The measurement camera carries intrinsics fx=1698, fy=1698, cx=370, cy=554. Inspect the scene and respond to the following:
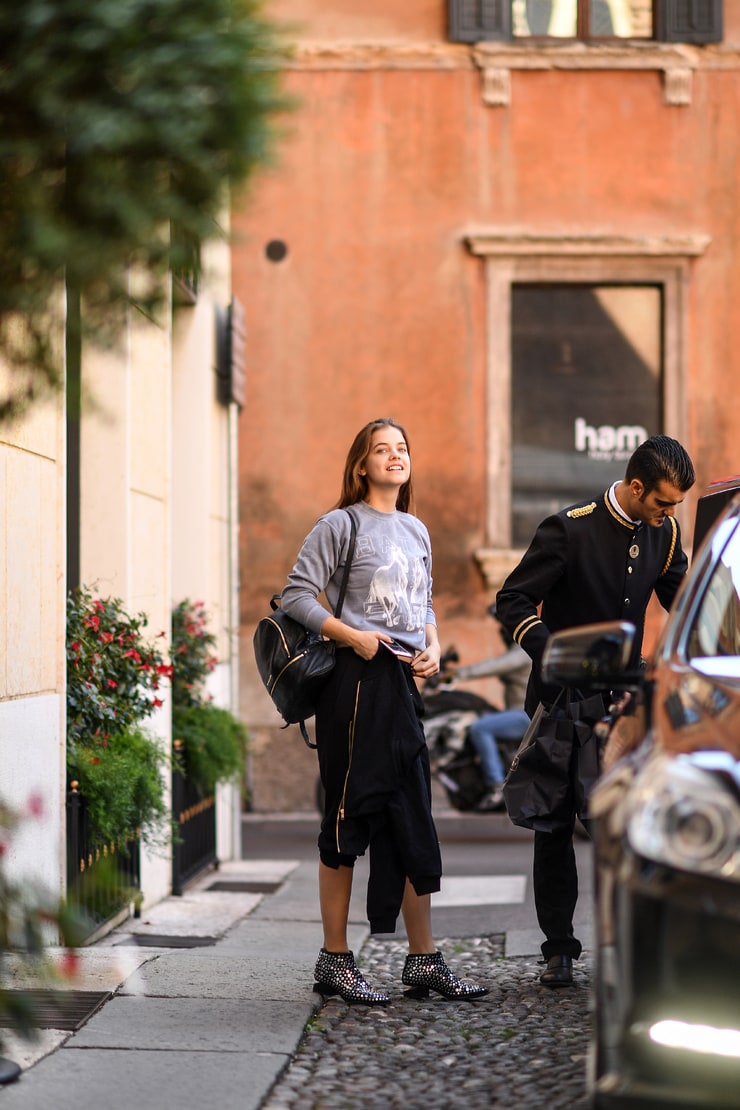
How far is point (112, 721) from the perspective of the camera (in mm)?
7254

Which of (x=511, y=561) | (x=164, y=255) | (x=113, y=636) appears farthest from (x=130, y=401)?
(x=511, y=561)

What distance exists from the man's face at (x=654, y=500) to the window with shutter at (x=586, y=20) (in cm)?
1059

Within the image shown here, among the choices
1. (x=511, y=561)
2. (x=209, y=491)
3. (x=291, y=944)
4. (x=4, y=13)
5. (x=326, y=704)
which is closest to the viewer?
(x=4, y=13)

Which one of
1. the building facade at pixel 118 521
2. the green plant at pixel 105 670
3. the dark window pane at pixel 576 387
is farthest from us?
the dark window pane at pixel 576 387

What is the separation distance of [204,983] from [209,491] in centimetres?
547

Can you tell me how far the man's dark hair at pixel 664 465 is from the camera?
544 centimetres

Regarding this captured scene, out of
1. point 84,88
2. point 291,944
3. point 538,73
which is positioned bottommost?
Answer: point 291,944

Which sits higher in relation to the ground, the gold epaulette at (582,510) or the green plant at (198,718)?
the gold epaulette at (582,510)

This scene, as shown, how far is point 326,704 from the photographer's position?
17.7 ft

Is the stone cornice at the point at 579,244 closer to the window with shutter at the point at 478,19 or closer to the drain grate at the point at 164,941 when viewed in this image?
the window with shutter at the point at 478,19

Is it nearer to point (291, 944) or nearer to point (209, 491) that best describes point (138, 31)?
point (291, 944)

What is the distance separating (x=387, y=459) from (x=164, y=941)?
276cm

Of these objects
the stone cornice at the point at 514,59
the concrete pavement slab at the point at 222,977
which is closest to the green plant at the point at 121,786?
the concrete pavement slab at the point at 222,977

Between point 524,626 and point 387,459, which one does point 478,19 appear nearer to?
point 387,459
